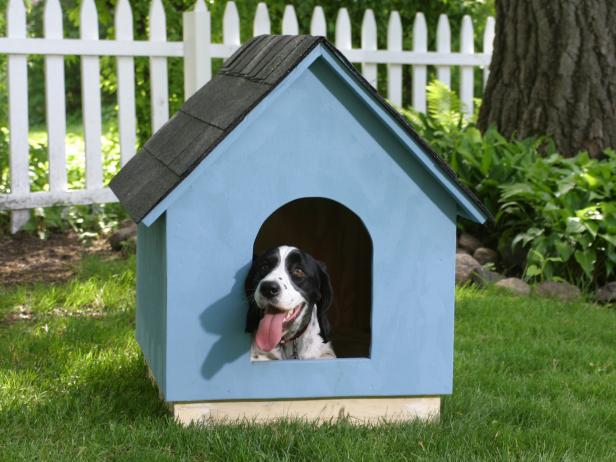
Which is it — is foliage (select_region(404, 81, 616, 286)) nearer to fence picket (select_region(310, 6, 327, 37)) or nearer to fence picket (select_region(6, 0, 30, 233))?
fence picket (select_region(310, 6, 327, 37))

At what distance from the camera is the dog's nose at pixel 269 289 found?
3742 mm

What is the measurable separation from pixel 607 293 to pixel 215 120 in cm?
348

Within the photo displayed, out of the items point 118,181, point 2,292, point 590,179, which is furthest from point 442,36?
point 118,181

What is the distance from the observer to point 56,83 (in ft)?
26.4

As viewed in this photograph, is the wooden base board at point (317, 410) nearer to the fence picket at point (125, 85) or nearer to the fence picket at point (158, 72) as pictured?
the fence picket at point (125, 85)

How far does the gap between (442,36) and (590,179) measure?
331 centimetres

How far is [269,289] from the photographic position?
3.74 meters

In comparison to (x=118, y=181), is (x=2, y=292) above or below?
below

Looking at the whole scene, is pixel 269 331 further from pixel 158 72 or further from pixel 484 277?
pixel 158 72

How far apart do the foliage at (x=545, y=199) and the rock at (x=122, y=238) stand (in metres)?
2.31

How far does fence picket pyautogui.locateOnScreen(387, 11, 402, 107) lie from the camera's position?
9.51m

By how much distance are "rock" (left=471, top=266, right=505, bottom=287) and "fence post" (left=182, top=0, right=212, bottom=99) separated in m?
2.99

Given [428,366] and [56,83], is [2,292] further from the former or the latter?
Answer: [428,366]

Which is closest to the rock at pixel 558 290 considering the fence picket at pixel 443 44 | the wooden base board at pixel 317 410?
the wooden base board at pixel 317 410
